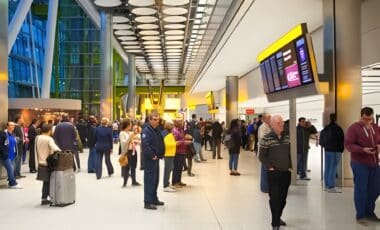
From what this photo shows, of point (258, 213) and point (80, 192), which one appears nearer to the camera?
point (258, 213)

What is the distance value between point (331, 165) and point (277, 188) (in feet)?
13.6

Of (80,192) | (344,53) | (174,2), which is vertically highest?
(174,2)

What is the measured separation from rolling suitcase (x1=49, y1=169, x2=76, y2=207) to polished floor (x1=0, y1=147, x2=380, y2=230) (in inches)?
6.9

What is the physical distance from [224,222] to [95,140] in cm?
681

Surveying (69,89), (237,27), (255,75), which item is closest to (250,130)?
(255,75)

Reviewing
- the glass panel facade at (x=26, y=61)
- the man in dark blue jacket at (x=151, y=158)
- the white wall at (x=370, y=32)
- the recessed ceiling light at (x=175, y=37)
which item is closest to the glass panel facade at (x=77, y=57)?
the glass panel facade at (x=26, y=61)

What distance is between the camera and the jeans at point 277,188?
637 centimetres

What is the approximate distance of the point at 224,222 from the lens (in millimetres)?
7109

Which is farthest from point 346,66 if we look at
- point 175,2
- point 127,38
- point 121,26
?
point 127,38

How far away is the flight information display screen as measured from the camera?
9.45 metres

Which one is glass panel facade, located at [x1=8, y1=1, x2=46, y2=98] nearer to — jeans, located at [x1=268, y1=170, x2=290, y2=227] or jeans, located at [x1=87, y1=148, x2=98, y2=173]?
jeans, located at [x1=87, y1=148, x2=98, y2=173]

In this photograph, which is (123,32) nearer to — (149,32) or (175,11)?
(149,32)

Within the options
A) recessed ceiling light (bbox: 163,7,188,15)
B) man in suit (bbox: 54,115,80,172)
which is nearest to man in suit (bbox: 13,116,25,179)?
man in suit (bbox: 54,115,80,172)

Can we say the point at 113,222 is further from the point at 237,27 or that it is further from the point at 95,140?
the point at 237,27
